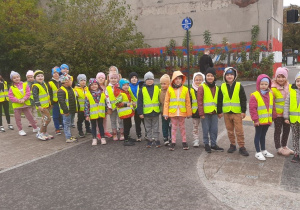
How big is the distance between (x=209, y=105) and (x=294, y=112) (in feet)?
5.29

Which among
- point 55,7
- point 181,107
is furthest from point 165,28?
point 181,107

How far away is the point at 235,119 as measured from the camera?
560cm

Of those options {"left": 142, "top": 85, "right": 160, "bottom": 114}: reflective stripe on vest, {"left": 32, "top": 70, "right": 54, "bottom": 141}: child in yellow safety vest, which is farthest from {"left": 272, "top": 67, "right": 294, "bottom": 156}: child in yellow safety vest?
{"left": 32, "top": 70, "right": 54, "bottom": 141}: child in yellow safety vest

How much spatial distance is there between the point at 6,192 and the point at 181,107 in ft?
12.2

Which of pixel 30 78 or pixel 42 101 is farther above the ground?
pixel 30 78

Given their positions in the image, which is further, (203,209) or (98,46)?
(98,46)

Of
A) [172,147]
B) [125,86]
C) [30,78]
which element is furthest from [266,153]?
[30,78]

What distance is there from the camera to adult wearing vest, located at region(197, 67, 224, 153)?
5.89m

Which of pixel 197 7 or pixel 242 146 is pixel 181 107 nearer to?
pixel 242 146

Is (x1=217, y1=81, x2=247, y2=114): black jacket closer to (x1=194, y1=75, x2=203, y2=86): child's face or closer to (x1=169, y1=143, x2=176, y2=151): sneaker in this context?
(x1=194, y1=75, x2=203, y2=86): child's face


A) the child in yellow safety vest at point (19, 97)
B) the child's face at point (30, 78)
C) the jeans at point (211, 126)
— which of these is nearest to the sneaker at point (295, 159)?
the jeans at point (211, 126)

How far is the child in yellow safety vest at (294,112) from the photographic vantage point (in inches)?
202

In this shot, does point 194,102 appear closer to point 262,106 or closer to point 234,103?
point 234,103

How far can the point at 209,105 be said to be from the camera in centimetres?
589
